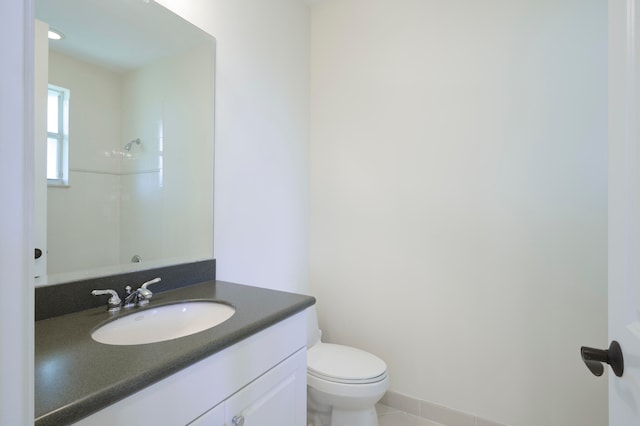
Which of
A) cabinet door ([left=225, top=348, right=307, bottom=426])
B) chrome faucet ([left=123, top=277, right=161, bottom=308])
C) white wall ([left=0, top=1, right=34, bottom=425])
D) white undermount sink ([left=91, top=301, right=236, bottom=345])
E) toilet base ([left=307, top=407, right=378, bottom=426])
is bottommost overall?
toilet base ([left=307, top=407, right=378, bottom=426])

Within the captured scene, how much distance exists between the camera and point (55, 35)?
0.97 m

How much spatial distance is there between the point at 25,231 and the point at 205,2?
150 cm

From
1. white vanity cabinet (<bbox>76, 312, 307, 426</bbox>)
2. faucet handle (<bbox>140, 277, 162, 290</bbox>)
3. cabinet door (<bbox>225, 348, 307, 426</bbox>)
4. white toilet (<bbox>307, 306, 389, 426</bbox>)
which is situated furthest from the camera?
white toilet (<bbox>307, 306, 389, 426</bbox>)

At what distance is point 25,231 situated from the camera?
29 cm

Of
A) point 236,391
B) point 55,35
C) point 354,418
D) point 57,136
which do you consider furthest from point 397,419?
point 55,35

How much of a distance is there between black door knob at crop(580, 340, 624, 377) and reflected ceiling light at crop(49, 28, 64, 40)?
1.68m

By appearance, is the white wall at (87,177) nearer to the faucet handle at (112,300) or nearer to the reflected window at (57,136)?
A: the reflected window at (57,136)

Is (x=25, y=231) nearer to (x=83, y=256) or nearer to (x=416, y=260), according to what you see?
(x=83, y=256)

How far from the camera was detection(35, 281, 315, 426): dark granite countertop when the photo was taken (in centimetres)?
53

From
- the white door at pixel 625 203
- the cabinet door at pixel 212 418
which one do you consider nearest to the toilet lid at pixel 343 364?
the cabinet door at pixel 212 418

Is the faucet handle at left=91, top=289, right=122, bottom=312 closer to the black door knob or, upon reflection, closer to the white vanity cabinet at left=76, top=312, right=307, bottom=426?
the white vanity cabinet at left=76, top=312, right=307, bottom=426

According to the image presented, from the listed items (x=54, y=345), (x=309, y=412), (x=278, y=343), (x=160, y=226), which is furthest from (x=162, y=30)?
(x=309, y=412)

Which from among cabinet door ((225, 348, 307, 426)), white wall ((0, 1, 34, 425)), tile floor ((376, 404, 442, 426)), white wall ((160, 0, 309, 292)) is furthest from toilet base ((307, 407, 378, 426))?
white wall ((0, 1, 34, 425))

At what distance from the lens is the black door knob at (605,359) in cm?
57
